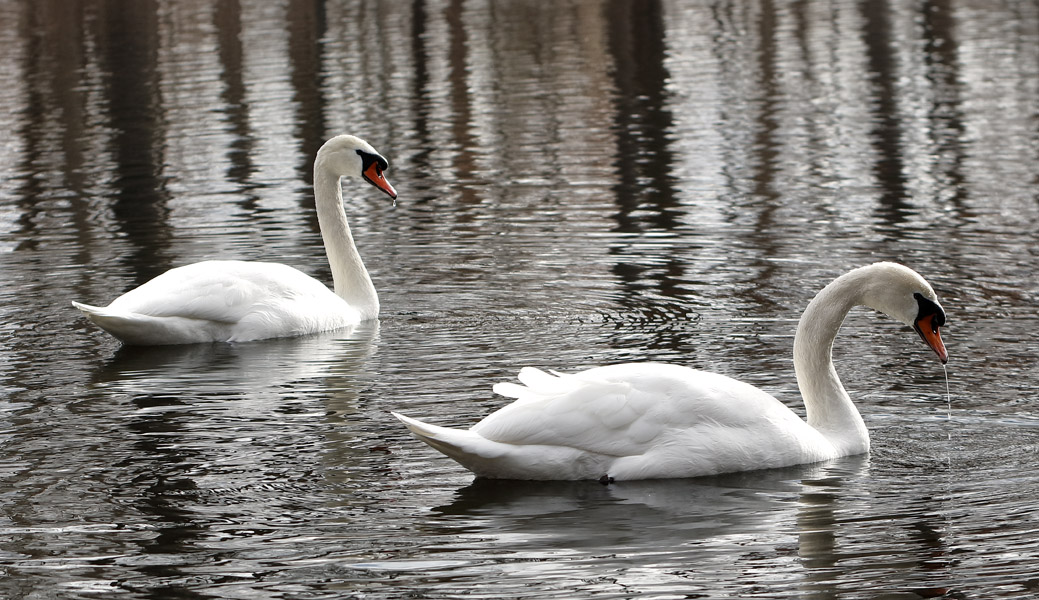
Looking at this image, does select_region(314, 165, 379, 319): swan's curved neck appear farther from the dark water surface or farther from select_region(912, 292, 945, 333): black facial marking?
select_region(912, 292, 945, 333): black facial marking

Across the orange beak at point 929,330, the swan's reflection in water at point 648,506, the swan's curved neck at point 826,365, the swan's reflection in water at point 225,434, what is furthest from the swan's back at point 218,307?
the orange beak at point 929,330

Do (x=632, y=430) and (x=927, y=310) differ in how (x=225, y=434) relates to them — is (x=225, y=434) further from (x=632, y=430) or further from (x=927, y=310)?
(x=927, y=310)

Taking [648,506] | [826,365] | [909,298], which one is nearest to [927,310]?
[909,298]

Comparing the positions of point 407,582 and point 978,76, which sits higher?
point 407,582

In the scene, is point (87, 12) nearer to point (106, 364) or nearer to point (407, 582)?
point (106, 364)

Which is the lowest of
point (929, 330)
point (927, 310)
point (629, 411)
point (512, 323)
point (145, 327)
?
point (512, 323)

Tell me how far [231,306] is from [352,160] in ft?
7.10

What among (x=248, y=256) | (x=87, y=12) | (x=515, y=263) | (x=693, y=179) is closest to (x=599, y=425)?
(x=515, y=263)

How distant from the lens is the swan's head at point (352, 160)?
1409 cm

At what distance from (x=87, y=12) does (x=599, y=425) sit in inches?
1819

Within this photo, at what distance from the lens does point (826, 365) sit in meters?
9.06

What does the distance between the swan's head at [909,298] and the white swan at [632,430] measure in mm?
26

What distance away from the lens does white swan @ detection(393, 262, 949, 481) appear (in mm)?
8305

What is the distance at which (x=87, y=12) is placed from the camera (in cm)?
5147
